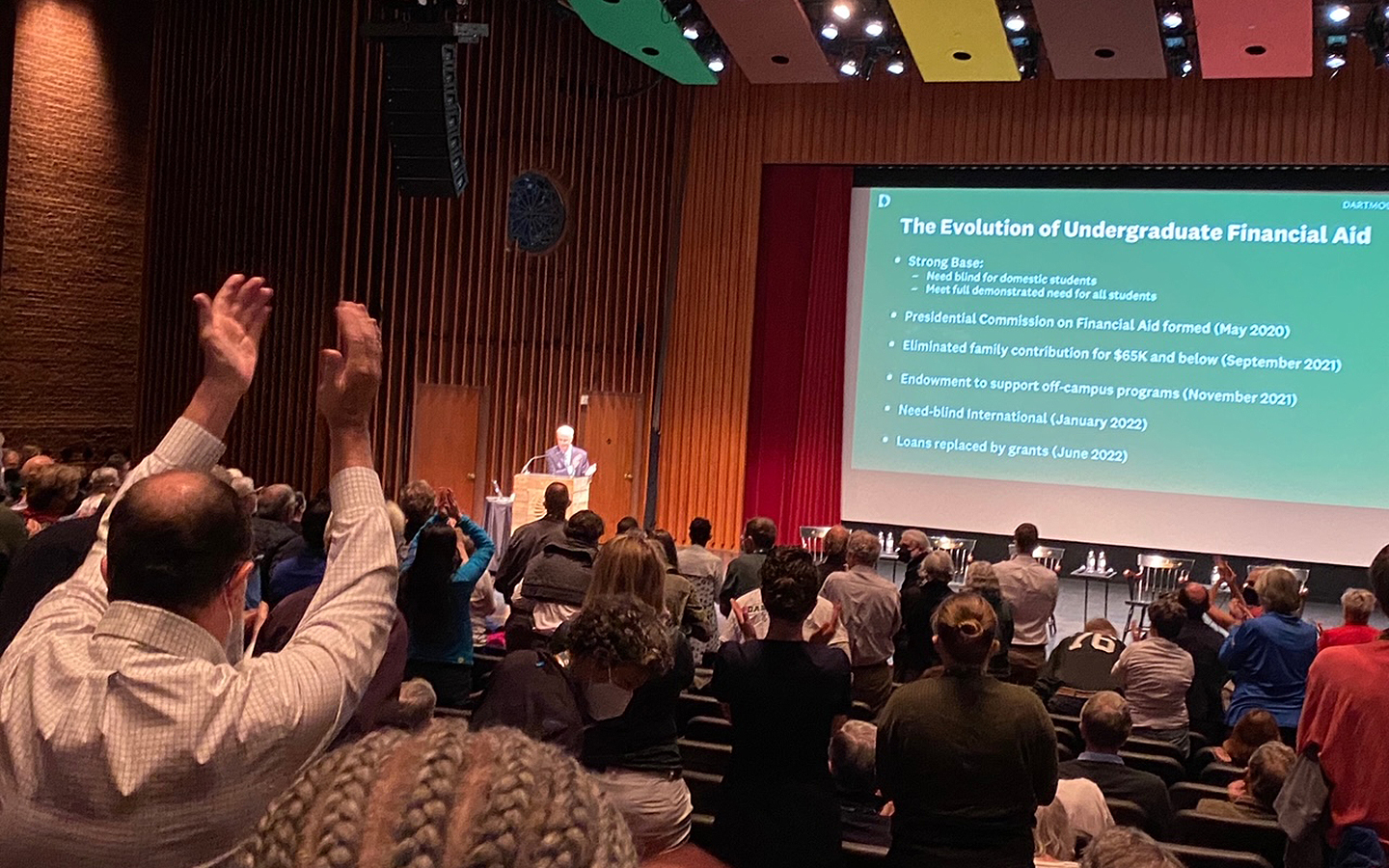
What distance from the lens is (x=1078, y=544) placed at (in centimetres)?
1242

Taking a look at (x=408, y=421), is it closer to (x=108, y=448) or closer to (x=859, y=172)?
(x=108, y=448)

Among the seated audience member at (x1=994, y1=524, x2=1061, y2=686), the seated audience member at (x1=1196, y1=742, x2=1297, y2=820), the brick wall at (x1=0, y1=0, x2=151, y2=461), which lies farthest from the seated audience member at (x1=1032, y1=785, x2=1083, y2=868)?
the brick wall at (x1=0, y1=0, x2=151, y2=461)

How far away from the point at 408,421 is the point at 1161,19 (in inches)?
281

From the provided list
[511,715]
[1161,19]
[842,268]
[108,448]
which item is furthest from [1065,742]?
[108,448]

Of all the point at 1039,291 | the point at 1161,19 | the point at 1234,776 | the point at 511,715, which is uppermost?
the point at 1161,19

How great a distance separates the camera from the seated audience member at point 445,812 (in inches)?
31.4

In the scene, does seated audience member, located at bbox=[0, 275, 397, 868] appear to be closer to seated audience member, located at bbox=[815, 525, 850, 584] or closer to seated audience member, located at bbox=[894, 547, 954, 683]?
seated audience member, located at bbox=[894, 547, 954, 683]

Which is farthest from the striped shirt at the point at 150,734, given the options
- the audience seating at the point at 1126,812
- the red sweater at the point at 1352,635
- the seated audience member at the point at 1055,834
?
the red sweater at the point at 1352,635

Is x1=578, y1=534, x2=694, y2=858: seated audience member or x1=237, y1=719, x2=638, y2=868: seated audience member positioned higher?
x1=237, y1=719, x2=638, y2=868: seated audience member

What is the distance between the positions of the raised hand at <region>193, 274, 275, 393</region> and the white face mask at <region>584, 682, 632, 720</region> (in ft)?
5.22

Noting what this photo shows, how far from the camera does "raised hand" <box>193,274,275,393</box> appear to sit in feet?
5.98

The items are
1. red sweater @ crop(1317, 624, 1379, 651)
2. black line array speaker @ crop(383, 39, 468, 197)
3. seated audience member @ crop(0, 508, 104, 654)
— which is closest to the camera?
seated audience member @ crop(0, 508, 104, 654)

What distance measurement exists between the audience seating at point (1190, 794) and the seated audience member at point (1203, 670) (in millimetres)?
1394

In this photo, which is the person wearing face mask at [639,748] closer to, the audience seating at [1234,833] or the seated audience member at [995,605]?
the audience seating at [1234,833]
